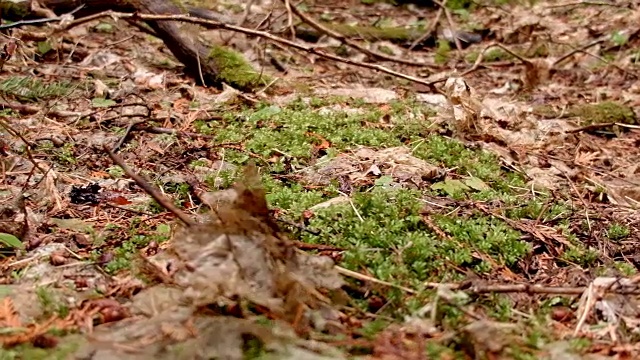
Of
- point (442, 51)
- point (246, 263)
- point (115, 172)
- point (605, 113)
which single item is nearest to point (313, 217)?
point (246, 263)

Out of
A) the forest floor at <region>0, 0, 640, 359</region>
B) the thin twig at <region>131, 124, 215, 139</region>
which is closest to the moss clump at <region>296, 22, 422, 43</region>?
the forest floor at <region>0, 0, 640, 359</region>

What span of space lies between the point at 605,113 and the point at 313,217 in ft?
12.4

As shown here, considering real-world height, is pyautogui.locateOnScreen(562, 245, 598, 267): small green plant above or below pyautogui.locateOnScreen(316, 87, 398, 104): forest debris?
above

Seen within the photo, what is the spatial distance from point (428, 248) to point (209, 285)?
1028 millimetres

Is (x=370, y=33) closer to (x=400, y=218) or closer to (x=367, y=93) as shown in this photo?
(x=367, y=93)

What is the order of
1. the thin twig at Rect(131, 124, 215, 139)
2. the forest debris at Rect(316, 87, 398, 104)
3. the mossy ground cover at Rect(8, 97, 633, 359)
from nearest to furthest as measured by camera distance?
1. the mossy ground cover at Rect(8, 97, 633, 359)
2. the thin twig at Rect(131, 124, 215, 139)
3. the forest debris at Rect(316, 87, 398, 104)

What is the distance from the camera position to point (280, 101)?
203 inches

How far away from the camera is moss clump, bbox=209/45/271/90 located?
18.2 ft

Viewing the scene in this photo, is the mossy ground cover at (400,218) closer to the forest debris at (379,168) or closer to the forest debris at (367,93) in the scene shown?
the forest debris at (379,168)

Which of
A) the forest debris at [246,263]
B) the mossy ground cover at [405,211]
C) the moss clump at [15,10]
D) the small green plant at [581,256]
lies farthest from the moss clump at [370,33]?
the forest debris at [246,263]

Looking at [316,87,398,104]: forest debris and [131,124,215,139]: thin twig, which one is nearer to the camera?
[131,124,215,139]: thin twig

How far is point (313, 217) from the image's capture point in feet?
9.14

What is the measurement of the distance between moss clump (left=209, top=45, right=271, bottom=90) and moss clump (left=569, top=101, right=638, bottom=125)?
277 centimetres

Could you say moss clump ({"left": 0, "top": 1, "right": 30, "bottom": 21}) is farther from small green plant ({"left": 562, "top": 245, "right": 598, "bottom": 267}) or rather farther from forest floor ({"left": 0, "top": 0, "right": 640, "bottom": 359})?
small green plant ({"left": 562, "top": 245, "right": 598, "bottom": 267})
